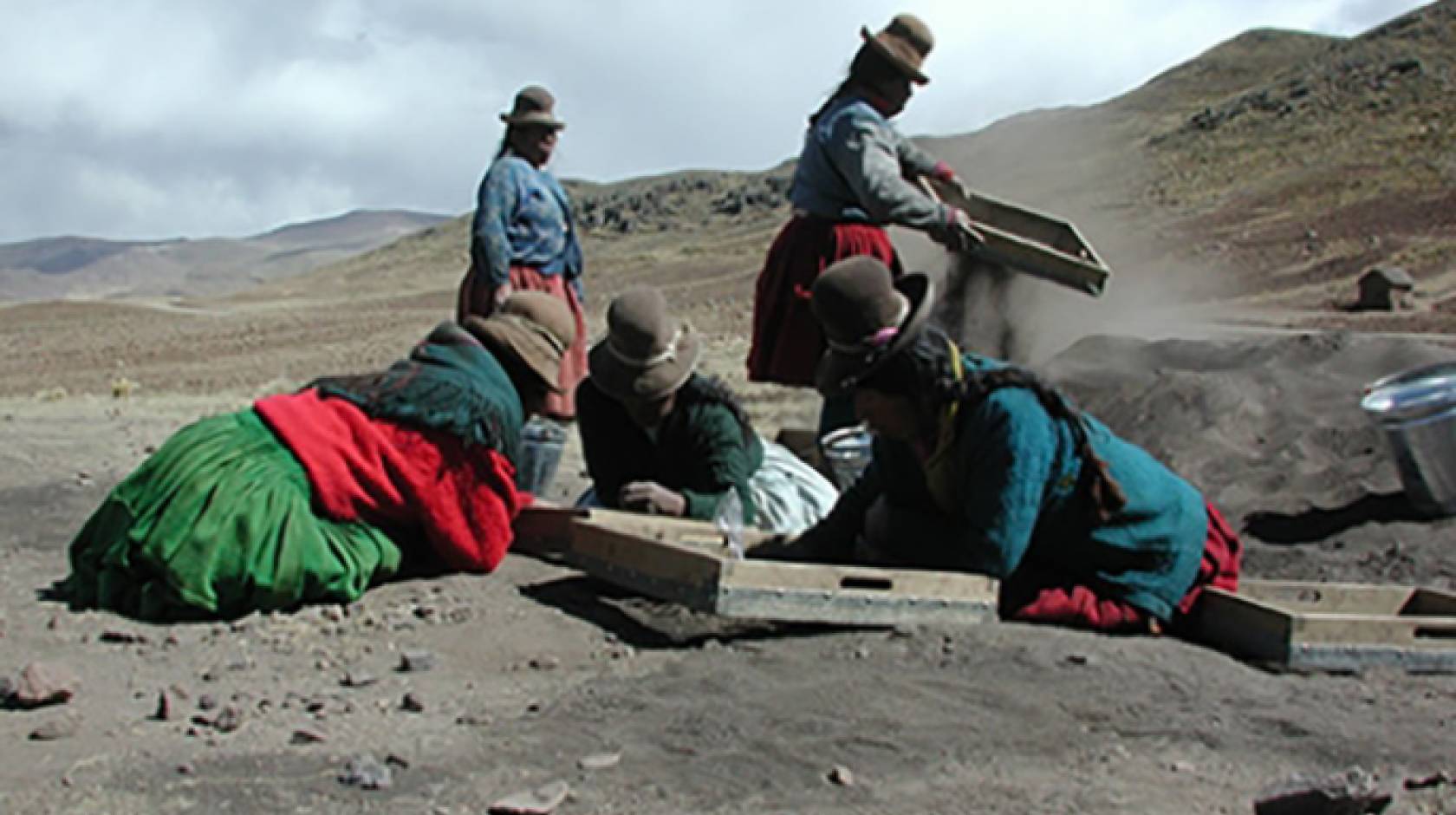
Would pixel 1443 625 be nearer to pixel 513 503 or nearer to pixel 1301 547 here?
pixel 1301 547

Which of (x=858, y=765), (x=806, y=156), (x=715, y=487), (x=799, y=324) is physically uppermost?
(x=806, y=156)

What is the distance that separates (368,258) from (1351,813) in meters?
56.4

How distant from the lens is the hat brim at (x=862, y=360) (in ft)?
13.6

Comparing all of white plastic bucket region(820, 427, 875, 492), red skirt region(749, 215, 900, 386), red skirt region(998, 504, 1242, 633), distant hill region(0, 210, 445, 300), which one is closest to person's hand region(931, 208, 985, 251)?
red skirt region(749, 215, 900, 386)

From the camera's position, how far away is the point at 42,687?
376cm

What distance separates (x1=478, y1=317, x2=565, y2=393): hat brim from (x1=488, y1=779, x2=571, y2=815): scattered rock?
209 cm

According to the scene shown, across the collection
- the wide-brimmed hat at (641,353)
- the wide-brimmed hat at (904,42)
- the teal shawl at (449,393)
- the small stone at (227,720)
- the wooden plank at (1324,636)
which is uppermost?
the wide-brimmed hat at (904,42)

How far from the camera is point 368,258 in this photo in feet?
189

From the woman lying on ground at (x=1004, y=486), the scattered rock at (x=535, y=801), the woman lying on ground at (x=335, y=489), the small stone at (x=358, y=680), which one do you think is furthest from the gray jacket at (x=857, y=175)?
the scattered rock at (x=535, y=801)

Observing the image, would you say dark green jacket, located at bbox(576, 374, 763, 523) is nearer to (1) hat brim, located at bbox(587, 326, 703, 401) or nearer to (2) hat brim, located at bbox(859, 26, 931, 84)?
(1) hat brim, located at bbox(587, 326, 703, 401)

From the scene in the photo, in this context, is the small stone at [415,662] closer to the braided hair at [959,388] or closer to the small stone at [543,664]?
the small stone at [543,664]

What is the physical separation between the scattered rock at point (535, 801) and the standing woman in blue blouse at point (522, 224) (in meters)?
4.03

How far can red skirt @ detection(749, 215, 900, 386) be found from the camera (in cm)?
615

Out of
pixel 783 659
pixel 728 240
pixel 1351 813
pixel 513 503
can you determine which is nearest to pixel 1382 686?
pixel 1351 813
